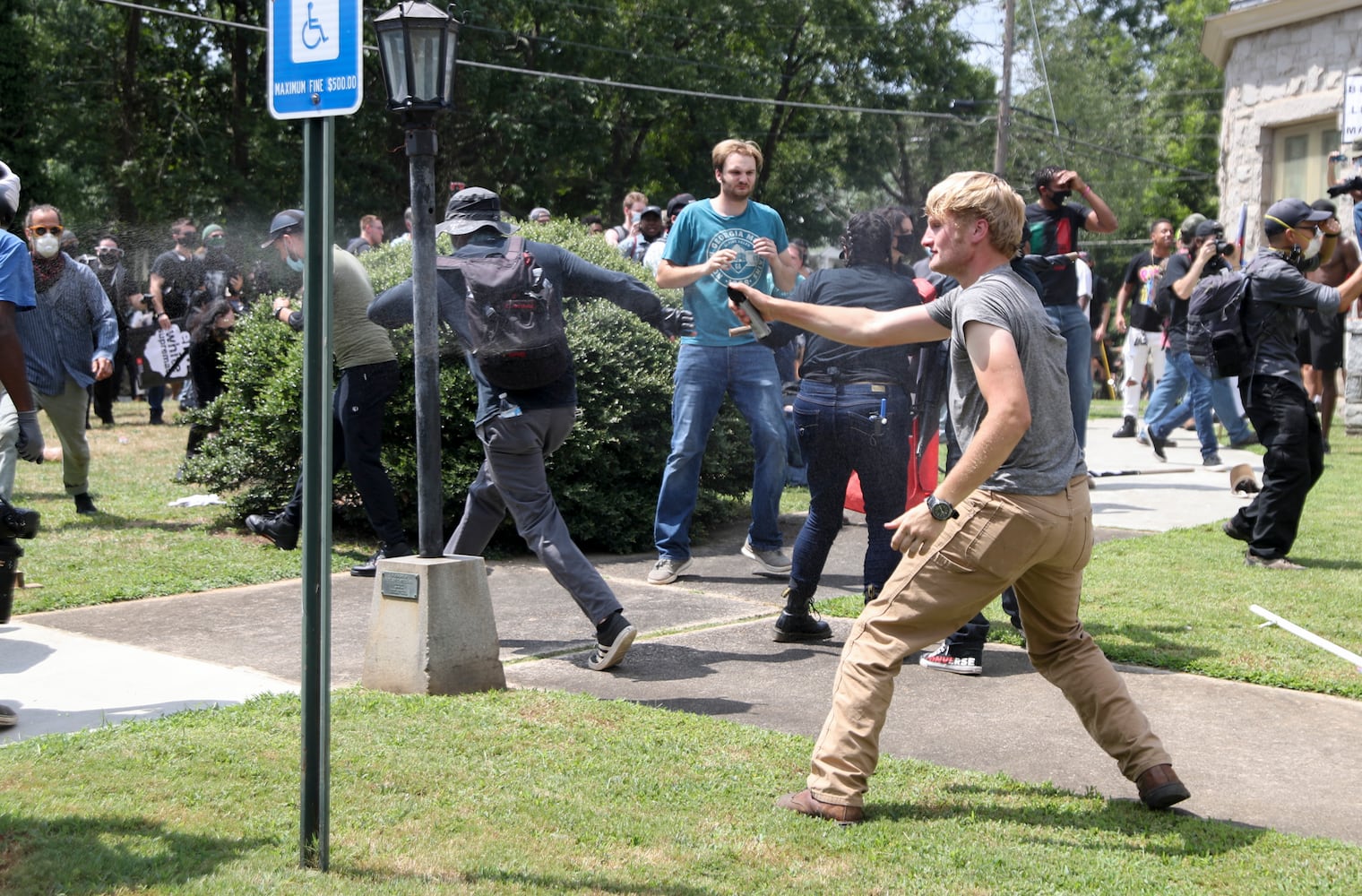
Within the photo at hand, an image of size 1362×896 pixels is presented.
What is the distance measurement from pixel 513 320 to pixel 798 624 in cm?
178

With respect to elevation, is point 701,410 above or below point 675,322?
below

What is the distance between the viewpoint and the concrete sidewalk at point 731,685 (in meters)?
4.50

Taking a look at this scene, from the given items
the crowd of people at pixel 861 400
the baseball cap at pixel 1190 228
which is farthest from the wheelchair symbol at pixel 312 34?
the baseball cap at pixel 1190 228

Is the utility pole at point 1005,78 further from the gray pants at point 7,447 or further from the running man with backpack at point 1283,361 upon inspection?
the gray pants at point 7,447

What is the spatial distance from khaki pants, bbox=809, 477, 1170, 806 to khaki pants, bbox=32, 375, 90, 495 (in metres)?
6.83

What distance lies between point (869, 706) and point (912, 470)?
8.39 ft

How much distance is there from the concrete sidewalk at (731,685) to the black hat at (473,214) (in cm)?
176

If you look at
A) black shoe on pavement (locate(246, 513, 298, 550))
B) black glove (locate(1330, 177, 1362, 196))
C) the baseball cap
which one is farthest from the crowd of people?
the baseball cap

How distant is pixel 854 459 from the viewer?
5930 millimetres

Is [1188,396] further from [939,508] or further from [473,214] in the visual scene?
[939,508]

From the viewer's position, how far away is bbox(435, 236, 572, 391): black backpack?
5.64 metres

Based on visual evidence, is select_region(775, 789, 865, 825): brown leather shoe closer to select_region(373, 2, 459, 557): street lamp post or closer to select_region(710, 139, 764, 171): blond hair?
select_region(373, 2, 459, 557): street lamp post

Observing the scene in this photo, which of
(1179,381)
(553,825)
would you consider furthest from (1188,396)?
(553,825)

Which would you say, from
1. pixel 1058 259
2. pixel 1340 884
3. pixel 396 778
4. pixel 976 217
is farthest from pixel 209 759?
pixel 1058 259
